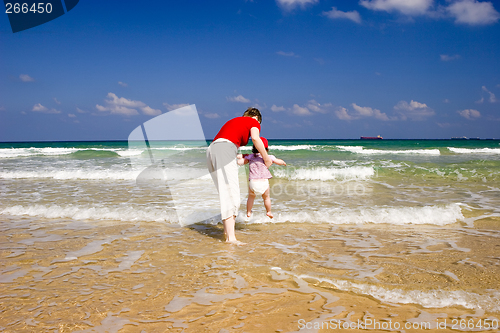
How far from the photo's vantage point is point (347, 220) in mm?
5352

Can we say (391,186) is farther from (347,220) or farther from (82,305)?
(82,305)

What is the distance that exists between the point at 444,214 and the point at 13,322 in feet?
20.5

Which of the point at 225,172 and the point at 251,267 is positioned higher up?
the point at 225,172

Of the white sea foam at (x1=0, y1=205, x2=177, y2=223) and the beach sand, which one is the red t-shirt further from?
the white sea foam at (x1=0, y1=205, x2=177, y2=223)

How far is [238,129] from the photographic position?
3.95m

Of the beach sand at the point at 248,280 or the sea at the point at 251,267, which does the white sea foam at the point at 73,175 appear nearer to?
the sea at the point at 251,267

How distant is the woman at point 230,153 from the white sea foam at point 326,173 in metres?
8.00

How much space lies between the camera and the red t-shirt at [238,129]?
394 cm

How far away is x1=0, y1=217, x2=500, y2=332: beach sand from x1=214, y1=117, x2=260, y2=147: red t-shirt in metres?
1.43

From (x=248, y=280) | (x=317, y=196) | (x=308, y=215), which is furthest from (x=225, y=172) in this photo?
(x=317, y=196)

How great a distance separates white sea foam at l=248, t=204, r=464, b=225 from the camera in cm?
533

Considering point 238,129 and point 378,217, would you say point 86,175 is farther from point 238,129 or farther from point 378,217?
point 378,217

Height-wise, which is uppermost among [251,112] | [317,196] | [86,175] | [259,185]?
[251,112]

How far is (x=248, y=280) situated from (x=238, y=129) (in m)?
1.89
